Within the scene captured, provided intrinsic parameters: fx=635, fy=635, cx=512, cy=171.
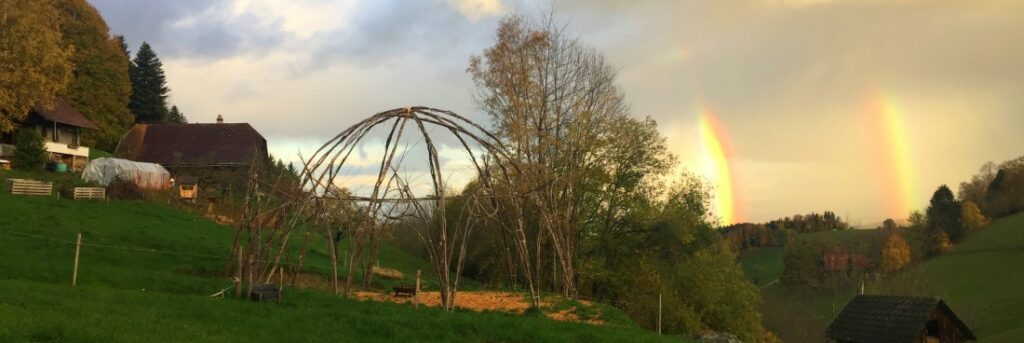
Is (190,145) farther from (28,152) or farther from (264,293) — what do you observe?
(264,293)

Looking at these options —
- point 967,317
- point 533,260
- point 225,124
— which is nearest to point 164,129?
point 225,124

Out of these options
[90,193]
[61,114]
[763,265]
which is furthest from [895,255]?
[61,114]

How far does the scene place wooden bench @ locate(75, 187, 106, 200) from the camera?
2825cm

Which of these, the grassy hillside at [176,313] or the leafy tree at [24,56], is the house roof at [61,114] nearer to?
the leafy tree at [24,56]

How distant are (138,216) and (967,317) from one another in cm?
5813

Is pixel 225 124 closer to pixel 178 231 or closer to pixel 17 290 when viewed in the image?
pixel 178 231

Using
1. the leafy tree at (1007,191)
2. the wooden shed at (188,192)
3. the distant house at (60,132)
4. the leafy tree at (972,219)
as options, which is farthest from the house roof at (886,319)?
the leafy tree at (1007,191)

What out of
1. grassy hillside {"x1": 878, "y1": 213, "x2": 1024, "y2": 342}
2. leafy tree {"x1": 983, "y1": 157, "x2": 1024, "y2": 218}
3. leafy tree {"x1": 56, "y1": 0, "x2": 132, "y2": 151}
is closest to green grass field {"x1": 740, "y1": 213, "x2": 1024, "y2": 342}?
grassy hillside {"x1": 878, "y1": 213, "x2": 1024, "y2": 342}

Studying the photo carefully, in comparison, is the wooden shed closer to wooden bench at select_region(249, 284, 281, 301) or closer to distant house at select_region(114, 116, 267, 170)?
distant house at select_region(114, 116, 267, 170)

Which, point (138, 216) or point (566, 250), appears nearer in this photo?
point (566, 250)

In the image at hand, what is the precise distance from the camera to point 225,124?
2002 inches

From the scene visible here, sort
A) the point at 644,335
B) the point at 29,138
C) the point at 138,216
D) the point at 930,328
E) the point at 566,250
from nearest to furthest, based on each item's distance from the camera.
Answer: the point at 644,335
the point at 566,250
the point at 138,216
the point at 930,328
the point at 29,138

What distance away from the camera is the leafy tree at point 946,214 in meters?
74.4

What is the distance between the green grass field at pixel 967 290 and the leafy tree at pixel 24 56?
53.8 meters
